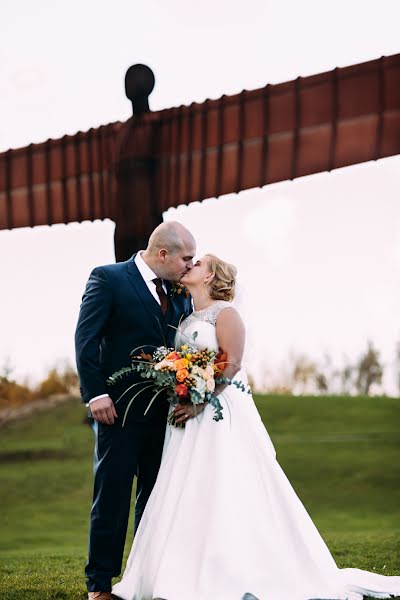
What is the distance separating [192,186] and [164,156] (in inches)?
11.0

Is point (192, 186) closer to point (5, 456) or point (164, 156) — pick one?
point (164, 156)

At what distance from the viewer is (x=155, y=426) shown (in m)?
3.63

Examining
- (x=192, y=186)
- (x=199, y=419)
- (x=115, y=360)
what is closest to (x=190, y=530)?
(x=199, y=419)

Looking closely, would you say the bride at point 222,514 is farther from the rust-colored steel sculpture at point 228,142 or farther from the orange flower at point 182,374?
the rust-colored steel sculpture at point 228,142

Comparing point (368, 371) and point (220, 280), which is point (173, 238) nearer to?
point (220, 280)

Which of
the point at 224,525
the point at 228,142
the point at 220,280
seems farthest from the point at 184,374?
the point at 228,142

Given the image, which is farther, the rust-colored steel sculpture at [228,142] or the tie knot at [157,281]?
the rust-colored steel sculpture at [228,142]

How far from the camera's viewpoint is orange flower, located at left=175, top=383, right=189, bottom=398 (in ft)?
10.8

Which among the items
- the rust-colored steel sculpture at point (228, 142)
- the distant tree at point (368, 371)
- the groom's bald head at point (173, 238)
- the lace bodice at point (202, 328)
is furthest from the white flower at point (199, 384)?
the distant tree at point (368, 371)

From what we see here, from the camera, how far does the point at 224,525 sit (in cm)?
330

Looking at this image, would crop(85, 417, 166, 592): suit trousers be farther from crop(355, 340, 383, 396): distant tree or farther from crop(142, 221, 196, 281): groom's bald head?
crop(355, 340, 383, 396): distant tree

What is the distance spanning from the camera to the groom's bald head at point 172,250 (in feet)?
11.7

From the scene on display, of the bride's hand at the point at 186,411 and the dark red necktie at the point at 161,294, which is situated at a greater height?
the dark red necktie at the point at 161,294

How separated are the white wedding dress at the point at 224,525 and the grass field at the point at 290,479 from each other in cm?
76
